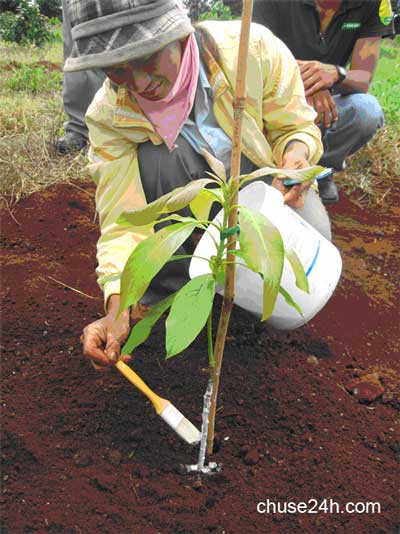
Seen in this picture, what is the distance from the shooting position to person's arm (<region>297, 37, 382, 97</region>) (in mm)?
2367

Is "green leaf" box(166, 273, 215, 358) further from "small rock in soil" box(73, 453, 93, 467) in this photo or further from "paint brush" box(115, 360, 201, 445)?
"small rock in soil" box(73, 453, 93, 467)

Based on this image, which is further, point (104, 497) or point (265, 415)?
point (265, 415)

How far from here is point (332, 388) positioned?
65.4 inches

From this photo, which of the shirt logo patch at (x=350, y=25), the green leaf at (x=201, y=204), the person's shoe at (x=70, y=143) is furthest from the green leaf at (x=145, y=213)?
the person's shoe at (x=70, y=143)

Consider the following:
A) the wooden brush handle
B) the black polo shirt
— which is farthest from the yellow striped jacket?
the black polo shirt

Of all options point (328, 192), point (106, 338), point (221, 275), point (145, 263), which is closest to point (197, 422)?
point (106, 338)

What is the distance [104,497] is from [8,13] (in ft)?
19.8

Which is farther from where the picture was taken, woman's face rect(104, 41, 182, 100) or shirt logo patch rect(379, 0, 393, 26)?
shirt logo patch rect(379, 0, 393, 26)

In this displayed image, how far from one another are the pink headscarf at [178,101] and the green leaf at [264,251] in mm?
683

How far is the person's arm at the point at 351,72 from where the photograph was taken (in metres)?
2.37

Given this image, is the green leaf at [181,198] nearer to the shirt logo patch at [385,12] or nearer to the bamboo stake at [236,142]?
the bamboo stake at [236,142]

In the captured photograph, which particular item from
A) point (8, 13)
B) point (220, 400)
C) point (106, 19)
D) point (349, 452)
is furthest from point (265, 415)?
point (8, 13)

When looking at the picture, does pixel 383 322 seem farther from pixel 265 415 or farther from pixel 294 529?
pixel 294 529

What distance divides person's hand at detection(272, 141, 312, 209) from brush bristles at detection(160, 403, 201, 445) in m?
0.58
